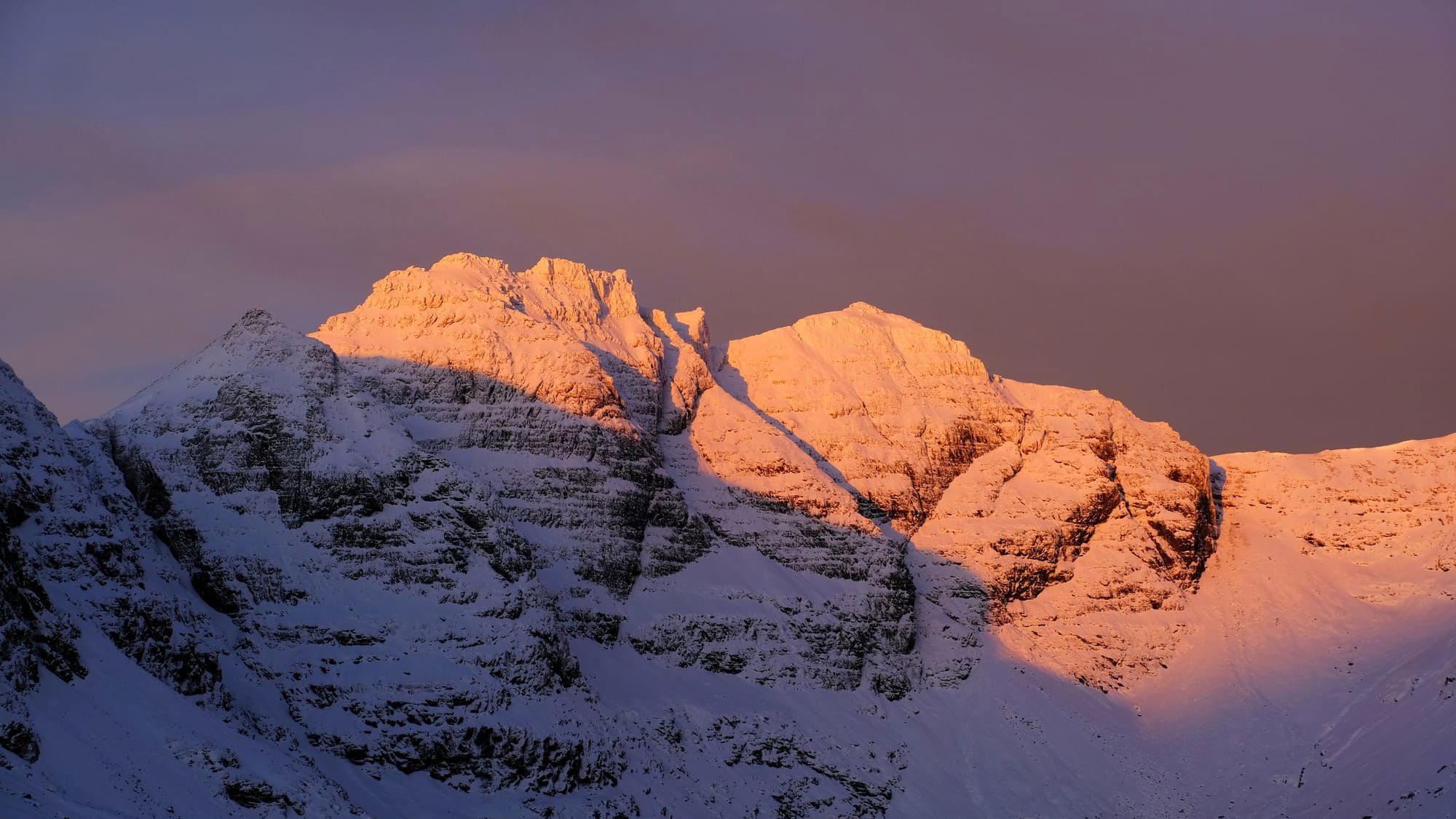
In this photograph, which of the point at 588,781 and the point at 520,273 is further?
the point at 520,273

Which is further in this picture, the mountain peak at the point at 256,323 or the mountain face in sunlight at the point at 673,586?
the mountain peak at the point at 256,323

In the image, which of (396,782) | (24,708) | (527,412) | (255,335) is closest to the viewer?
(24,708)

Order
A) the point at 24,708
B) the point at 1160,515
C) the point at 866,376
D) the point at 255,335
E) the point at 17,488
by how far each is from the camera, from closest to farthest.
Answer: the point at 24,708
the point at 17,488
the point at 255,335
the point at 1160,515
the point at 866,376

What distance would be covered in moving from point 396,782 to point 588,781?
52.7 feet

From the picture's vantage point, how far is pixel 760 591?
153m

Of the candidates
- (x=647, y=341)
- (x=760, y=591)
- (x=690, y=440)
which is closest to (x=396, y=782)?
(x=760, y=591)

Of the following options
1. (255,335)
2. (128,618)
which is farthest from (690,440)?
(128,618)

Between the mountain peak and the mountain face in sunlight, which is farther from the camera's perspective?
the mountain peak

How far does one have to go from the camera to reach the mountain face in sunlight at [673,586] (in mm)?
106375

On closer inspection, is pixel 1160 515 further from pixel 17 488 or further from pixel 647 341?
pixel 17 488

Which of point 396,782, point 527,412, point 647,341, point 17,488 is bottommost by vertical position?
point 396,782

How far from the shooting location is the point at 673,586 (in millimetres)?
151375

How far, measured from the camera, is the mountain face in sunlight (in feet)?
349

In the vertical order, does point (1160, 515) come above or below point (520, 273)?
below
